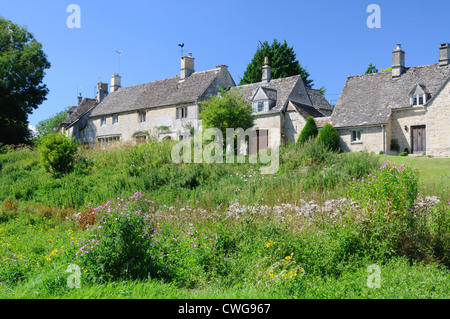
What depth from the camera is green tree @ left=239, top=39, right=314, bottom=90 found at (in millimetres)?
43625

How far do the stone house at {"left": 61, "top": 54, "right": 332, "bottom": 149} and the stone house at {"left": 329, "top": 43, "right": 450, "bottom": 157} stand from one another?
354 cm

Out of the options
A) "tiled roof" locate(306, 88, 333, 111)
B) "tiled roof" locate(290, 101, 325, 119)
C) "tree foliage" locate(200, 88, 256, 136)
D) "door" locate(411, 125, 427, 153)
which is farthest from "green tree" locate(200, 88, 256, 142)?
"tiled roof" locate(306, 88, 333, 111)

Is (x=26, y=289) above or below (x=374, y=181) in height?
below

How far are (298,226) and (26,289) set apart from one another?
533 cm

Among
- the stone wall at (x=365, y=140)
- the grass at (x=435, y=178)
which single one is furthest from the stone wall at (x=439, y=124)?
the grass at (x=435, y=178)

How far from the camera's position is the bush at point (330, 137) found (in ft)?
87.0

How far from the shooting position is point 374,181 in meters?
8.12

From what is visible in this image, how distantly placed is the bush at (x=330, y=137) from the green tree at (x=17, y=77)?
82.2 ft

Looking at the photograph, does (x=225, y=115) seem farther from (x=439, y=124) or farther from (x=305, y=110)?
(x=439, y=124)

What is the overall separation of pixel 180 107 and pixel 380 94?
15235 millimetres

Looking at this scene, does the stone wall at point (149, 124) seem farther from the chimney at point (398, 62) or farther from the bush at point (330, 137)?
the chimney at point (398, 62)

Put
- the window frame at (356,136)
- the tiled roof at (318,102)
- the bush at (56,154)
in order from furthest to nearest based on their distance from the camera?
1. the tiled roof at (318,102)
2. the window frame at (356,136)
3. the bush at (56,154)
